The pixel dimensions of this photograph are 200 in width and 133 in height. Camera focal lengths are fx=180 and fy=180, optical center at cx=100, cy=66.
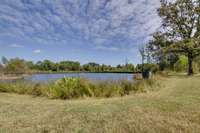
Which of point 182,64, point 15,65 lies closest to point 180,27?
point 182,64

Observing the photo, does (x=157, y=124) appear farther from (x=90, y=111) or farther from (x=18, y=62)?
(x=18, y=62)

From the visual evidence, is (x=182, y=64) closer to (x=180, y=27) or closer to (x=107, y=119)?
(x=180, y=27)

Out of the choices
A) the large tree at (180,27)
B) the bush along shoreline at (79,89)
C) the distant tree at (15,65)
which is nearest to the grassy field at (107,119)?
the bush along shoreline at (79,89)

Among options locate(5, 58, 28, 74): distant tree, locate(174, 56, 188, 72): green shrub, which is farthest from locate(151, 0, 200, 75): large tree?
locate(5, 58, 28, 74): distant tree

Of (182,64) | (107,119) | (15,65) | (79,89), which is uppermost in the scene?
(15,65)

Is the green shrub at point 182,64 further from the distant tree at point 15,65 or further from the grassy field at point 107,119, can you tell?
the distant tree at point 15,65

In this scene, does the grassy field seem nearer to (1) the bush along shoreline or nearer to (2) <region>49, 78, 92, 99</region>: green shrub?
(2) <region>49, 78, 92, 99</region>: green shrub

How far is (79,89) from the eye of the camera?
289 inches

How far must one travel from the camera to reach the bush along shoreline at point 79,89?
7.12 metres

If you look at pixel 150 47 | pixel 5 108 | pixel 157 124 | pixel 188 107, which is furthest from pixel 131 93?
pixel 150 47

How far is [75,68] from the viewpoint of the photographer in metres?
84.4

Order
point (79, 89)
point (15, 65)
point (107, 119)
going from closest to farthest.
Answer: point (107, 119) → point (79, 89) → point (15, 65)

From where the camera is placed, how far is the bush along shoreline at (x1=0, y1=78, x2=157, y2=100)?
7.12 metres

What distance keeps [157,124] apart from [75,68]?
268 feet
